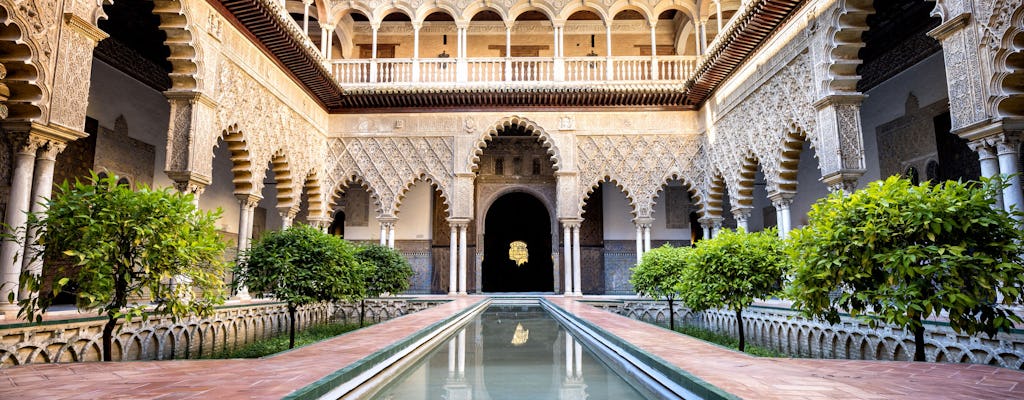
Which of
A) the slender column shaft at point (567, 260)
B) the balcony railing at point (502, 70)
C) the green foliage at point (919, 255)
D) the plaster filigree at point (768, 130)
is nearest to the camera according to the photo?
the green foliage at point (919, 255)

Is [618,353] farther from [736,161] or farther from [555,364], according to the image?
[736,161]

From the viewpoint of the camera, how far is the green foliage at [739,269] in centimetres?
592

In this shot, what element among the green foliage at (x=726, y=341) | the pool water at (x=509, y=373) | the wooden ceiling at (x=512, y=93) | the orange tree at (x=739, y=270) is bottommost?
the green foliage at (x=726, y=341)

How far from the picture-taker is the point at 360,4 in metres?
12.7

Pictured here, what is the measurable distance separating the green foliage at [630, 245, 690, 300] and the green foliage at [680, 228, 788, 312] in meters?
1.79

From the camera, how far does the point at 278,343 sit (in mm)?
7637

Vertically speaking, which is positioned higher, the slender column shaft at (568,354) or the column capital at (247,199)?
the column capital at (247,199)

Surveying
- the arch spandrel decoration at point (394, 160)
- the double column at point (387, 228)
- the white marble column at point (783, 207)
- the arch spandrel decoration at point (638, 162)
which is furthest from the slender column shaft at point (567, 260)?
the white marble column at point (783, 207)

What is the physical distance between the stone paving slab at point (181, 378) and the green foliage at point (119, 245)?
2.04 ft

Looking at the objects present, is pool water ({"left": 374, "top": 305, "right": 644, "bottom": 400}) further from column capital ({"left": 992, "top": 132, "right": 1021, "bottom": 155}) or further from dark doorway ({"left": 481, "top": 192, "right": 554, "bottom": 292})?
dark doorway ({"left": 481, "top": 192, "right": 554, "bottom": 292})

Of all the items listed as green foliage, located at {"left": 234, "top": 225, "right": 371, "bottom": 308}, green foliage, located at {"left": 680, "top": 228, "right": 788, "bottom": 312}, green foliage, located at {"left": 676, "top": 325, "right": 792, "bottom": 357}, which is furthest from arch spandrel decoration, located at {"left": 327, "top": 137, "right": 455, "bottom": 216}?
green foliage, located at {"left": 680, "top": 228, "right": 788, "bottom": 312}

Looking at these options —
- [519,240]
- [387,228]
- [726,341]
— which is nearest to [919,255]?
[726,341]

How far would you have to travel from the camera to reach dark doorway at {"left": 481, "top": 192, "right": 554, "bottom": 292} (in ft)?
56.3

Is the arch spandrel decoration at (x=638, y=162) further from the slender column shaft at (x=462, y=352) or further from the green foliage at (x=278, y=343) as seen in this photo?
the slender column shaft at (x=462, y=352)
